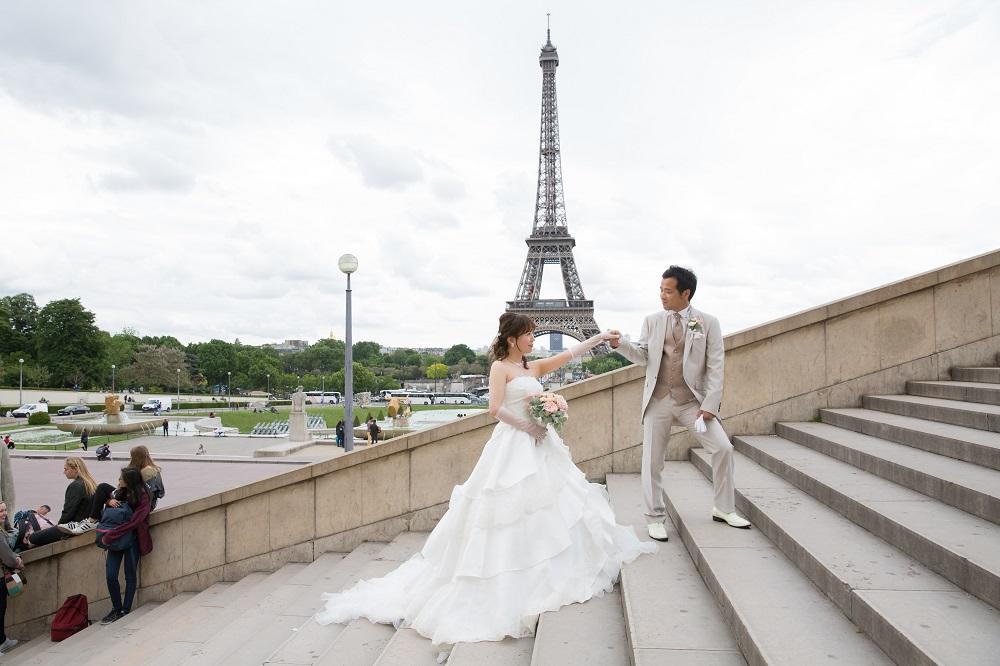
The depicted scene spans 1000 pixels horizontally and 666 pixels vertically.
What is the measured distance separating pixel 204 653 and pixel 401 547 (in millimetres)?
2036

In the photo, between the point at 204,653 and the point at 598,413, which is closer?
the point at 204,653

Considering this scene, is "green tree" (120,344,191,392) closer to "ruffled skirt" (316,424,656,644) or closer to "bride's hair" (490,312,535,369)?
"ruffled skirt" (316,424,656,644)

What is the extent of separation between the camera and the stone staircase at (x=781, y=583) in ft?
9.04

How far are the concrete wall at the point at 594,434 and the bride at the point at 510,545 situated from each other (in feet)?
7.10

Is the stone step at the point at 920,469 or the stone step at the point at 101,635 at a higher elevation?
the stone step at the point at 920,469

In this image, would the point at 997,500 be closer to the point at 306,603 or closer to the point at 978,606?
the point at 978,606

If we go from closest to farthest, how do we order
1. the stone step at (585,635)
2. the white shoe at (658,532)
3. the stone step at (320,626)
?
the stone step at (585,635) < the stone step at (320,626) < the white shoe at (658,532)

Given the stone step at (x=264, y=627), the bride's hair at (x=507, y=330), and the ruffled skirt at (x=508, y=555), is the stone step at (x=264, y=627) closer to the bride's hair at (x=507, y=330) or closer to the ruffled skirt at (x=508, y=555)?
the ruffled skirt at (x=508, y=555)

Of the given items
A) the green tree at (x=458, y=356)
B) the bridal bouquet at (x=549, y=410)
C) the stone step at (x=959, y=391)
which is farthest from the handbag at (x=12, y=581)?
the green tree at (x=458, y=356)

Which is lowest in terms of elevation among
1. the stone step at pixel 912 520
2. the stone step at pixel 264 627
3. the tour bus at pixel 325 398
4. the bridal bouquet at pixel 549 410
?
the tour bus at pixel 325 398

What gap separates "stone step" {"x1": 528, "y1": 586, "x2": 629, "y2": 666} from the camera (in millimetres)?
3105

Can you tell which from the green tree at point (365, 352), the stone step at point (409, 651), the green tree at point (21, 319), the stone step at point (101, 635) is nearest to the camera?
the stone step at point (409, 651)

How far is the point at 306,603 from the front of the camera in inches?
213

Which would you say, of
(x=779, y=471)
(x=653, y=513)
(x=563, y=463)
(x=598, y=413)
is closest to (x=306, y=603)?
(x=563, y=463)
